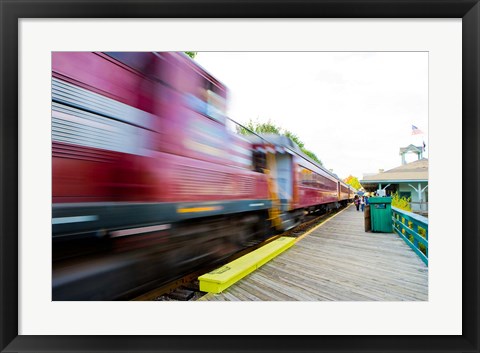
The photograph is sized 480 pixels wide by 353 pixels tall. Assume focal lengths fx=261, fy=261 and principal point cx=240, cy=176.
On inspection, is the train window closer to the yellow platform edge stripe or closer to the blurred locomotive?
the blurred locomotive

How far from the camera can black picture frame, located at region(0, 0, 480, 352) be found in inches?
65.1

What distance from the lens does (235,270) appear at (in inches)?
96.0

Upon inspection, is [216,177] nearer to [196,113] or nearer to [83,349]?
[196,113]

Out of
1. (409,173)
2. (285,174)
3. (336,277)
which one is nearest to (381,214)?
(285,174)

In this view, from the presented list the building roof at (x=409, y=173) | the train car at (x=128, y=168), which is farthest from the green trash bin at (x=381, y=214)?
the train car at (x=128, y=168)

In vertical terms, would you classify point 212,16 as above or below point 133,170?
above

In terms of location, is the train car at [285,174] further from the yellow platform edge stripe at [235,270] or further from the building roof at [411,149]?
the building roof at [411,149]

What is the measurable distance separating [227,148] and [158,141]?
1063mm

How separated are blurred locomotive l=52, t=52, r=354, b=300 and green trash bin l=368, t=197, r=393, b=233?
3759 mm

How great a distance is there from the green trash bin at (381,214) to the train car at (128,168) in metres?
4.06

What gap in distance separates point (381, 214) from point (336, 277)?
11.1ft

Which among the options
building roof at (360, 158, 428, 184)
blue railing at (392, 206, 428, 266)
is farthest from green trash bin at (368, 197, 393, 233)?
building roof at (360, 158, 428, 184)

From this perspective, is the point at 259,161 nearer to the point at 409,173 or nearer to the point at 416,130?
the point at 409,173

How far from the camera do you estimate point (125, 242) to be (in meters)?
1.74
